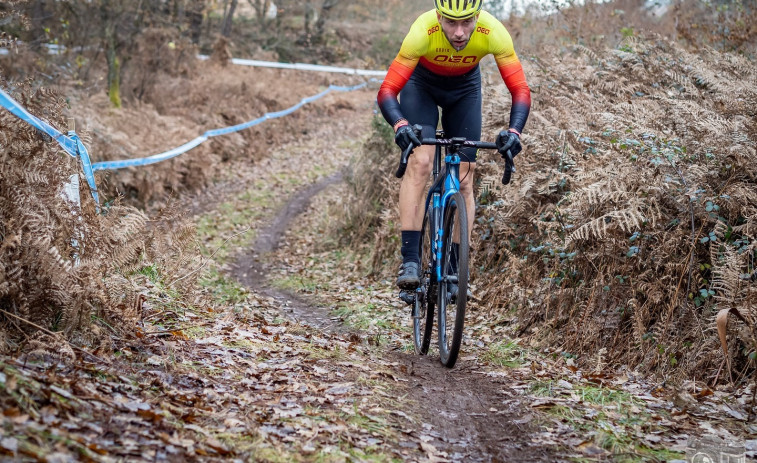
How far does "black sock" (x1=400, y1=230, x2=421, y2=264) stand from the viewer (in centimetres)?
542

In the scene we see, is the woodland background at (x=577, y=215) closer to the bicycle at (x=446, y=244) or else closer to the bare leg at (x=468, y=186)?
the bare leg at (x=468, y=186)

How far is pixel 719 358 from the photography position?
425 centimetres

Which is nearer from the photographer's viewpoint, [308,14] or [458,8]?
[458,8]

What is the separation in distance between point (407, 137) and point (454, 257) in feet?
3.12

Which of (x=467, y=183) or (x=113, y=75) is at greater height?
(x=113, y=75)

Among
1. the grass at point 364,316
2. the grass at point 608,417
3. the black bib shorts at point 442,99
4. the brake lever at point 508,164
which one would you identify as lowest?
the grass at point 364,316

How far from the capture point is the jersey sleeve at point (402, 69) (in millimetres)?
5070

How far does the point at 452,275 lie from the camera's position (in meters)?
4.87

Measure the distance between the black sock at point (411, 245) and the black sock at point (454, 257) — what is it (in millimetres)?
564

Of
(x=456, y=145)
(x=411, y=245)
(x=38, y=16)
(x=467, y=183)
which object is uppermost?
(x=38, y=16)

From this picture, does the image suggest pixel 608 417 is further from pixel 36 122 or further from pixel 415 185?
pixel 36 122

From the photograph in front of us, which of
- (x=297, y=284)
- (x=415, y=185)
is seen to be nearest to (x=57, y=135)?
(x=415, y=185)

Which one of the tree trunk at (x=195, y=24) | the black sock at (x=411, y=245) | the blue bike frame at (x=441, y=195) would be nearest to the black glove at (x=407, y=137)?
the blue bike frame at (x=441, y=195)

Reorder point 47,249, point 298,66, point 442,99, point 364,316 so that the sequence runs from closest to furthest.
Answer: point 47,249 < point 442,99 < point 364,316 < point 298,66
